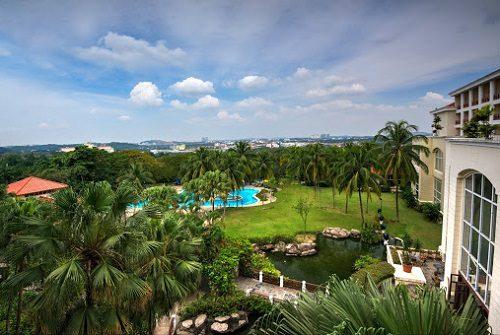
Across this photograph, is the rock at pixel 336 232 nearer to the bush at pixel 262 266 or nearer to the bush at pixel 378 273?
the bush at pixel 378 273

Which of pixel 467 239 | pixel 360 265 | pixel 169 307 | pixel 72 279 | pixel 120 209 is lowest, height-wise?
pixel 360 265

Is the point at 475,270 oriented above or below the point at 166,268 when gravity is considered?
below

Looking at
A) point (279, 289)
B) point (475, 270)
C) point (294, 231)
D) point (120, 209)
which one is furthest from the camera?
point (294, 231)

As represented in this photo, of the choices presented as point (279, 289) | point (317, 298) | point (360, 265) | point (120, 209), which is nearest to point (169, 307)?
point (120, 209)

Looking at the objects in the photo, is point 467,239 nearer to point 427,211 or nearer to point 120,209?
point 120,209

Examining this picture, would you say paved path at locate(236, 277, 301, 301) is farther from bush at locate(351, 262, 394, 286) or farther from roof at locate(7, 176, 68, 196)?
roof at locate(7, 176, 68, 196)

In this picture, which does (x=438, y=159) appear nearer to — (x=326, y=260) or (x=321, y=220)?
(x=321, y=220)

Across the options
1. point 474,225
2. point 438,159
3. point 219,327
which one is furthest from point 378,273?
point 438,159
